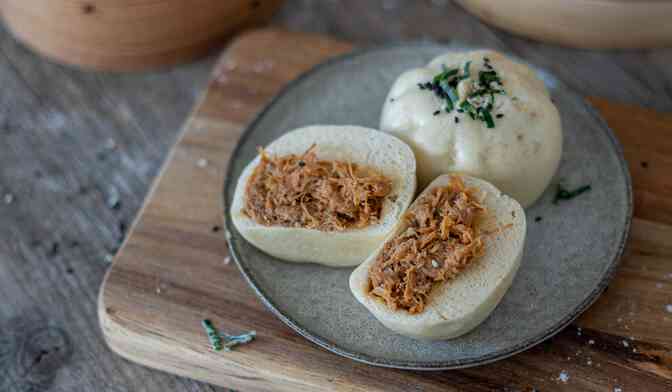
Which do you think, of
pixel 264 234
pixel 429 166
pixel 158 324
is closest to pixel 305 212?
pixel 264 234

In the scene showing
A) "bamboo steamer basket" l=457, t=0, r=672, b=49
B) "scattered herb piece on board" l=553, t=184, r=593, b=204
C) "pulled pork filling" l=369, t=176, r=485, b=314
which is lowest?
"scattered herb piece on board" l=553, t=184, r=593, b=204

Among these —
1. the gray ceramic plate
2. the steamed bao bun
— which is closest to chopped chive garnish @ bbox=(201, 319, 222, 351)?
the gray ceramic plate

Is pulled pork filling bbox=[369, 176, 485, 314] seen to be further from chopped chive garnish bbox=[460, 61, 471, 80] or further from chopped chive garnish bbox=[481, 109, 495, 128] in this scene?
chopped chive garnish bbox=[460, 61, 471, 80]

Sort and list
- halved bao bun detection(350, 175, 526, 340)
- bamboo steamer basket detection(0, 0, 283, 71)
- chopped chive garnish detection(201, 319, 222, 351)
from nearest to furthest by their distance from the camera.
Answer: halved bao bun detection(350, 175, 526, 340) < chopped chive garnish detection(201, 319, 222, 351) < bamboo steamer basket detection(0, 0, 283, 71)

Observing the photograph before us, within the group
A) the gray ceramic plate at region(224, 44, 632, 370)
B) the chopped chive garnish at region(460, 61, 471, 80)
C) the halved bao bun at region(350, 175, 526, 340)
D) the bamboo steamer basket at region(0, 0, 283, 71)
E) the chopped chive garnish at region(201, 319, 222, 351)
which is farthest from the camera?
the bamboo steamer basket at region(0, 0, 283, 71)

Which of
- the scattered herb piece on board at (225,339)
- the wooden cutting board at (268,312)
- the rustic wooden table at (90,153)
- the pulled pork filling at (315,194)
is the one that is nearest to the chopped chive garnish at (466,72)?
the pulled pork filling at (315,194)

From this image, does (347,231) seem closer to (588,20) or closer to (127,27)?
(588,20)

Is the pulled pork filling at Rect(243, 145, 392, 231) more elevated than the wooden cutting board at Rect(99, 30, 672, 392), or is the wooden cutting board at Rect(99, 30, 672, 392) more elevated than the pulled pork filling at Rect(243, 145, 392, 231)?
the pulled pork filling at Rect(243, 145, 392, 231)

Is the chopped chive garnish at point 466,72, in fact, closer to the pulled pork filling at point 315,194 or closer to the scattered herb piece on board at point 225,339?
the pulled pork filling at point 315,194
